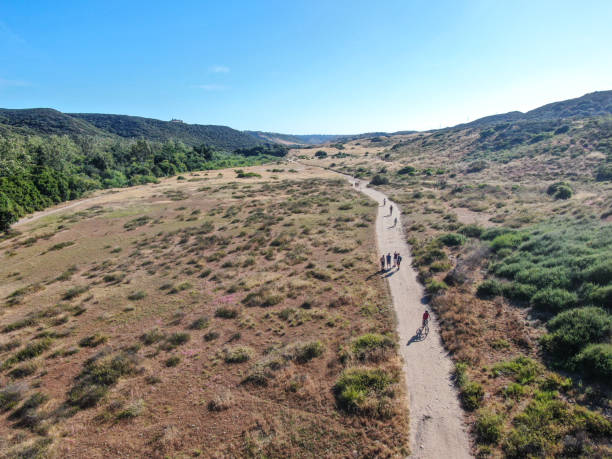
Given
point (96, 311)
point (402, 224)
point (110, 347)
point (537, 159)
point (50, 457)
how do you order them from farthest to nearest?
point (537, 159)
point (402, 224)
point (96, 311)
point (110, 347)
point (50, 457)

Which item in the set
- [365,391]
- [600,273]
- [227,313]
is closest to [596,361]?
[600,273]

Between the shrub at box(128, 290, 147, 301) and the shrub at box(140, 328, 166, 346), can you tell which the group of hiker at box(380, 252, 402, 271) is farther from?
the shrub at box(128, 290, 147, 301)

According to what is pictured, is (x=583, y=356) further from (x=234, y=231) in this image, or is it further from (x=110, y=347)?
(x=234, y=231)

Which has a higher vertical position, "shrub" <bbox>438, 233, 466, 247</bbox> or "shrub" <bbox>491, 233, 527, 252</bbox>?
"shrub" <bbox>491, 233, 527, 252</bbox>

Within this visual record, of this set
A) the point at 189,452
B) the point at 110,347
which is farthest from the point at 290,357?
the point at 110,347

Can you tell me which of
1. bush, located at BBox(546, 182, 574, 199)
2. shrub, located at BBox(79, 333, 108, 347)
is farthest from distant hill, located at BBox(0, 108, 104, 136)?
bush, located at BBox(546, 182, 574, 199)

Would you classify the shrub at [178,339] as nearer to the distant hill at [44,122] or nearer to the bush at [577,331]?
the bush at [577,331]
